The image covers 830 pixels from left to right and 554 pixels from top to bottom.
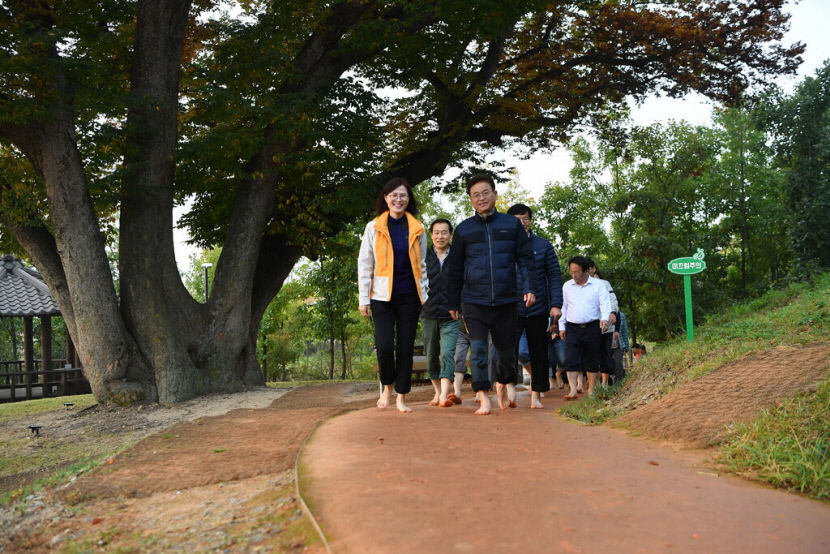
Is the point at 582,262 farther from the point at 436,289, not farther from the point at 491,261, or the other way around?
the point at 491,261

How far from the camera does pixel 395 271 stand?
21.8 feet

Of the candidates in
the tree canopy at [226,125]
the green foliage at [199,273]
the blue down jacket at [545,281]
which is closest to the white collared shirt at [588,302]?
the blue down jacket at [545,281]

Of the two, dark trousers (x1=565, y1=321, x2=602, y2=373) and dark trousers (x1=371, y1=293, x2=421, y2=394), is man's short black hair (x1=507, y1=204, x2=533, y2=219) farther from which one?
dark trousers (x1=371, y1=293, x2=421, y2=394)

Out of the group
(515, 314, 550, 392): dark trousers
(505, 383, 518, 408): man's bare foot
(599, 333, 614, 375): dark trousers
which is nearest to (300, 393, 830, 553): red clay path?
(505, 383, 518, 408): man's bare foot

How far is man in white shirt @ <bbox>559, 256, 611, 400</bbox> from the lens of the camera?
28.4 feet

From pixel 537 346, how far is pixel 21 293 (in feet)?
61.8

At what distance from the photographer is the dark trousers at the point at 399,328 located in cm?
665

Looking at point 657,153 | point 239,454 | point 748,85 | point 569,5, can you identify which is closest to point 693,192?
point 657,153

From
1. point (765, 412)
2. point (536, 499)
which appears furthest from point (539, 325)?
point (536, 499)

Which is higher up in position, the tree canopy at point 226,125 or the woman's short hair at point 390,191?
the tree canopy at point 226,125

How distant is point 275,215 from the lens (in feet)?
47.4

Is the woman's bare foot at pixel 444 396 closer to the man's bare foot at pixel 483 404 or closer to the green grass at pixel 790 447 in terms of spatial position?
the man's bare foot at pixel 483 404

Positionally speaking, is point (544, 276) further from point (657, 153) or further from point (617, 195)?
point (657, 153)

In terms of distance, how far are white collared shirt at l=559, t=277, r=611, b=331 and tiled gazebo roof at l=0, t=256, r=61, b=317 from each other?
1647 cm
